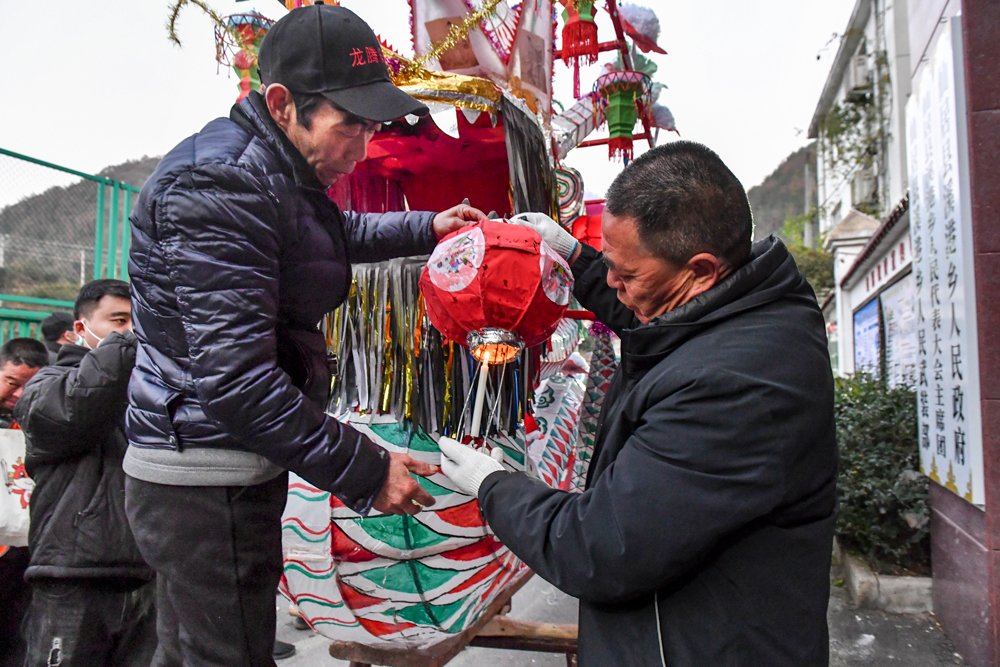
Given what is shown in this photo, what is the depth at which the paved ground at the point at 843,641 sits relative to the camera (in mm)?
3318

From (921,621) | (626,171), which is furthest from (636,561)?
(921,621)

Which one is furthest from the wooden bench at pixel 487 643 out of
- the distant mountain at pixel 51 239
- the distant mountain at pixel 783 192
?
the distant mountain at pixel 783 192

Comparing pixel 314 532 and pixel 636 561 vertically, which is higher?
pixel 636 561

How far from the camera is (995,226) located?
2.94 m

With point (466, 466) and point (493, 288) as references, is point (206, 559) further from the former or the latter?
point (493, 288)

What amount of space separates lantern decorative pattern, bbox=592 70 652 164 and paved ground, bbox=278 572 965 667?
2.92 meters

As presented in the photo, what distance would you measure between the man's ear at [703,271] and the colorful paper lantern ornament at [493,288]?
17.3 inches

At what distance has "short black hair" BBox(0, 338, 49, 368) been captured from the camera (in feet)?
8.56

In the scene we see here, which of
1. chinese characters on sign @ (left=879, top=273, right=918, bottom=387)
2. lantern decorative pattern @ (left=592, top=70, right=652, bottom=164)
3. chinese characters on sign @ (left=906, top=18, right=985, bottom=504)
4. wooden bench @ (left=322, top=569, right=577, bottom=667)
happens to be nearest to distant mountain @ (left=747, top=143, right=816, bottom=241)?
chinese characters on sign @ (left=879, top=273, right=918, bottom=387)

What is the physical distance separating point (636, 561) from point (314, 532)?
3.87ft

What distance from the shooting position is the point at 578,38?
3.72 m

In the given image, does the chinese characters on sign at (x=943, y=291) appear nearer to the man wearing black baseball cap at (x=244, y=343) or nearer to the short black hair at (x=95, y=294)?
the man wearing black baseball cap at (x=244, y=343)

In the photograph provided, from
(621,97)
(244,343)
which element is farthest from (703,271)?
(621,97)

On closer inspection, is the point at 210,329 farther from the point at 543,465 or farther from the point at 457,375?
the point at 543,465
